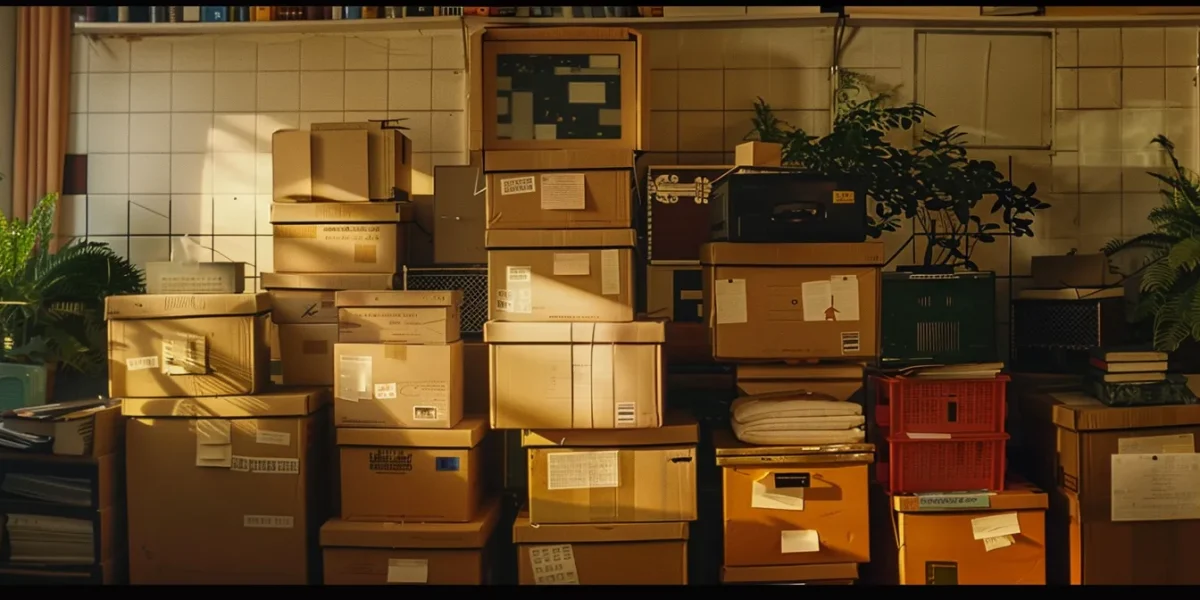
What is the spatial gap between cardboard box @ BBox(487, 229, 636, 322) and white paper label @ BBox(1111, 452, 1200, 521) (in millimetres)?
1513

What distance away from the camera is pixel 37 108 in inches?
143

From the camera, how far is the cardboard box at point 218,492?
2.79 m

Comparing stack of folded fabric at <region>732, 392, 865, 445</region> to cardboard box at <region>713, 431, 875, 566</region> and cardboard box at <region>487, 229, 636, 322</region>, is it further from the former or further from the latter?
cardboard box at <region>487, 229, 636, 322</region>

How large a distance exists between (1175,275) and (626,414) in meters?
1.87

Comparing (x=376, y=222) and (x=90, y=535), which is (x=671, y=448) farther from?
(x=90, y=535)

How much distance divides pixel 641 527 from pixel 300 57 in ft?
7.57

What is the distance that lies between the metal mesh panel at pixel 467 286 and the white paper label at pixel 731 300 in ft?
2.98

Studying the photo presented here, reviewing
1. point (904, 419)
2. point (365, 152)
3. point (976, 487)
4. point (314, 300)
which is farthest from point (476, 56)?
point (976, 487)

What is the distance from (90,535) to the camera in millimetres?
2789

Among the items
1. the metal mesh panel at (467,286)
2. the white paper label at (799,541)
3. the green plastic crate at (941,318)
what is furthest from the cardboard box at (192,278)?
the green plastic crate at (941,318)

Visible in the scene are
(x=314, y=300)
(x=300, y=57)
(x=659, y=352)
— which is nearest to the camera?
(x=659, y=352)

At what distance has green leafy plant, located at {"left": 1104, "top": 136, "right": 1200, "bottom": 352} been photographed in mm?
2928

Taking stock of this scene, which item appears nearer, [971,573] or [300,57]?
[971,573]

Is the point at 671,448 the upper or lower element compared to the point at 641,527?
upper
